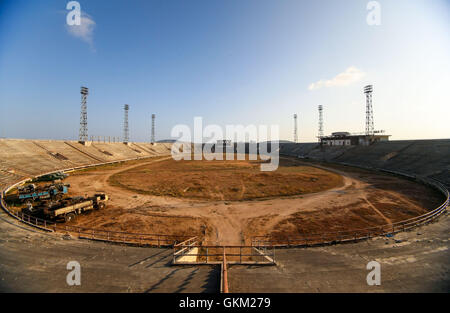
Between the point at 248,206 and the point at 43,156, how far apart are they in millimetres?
58361

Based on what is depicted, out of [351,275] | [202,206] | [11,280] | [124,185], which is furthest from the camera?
[124,185]

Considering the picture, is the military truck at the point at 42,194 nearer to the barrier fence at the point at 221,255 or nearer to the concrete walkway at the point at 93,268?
the concrete walkway at the point at 93,268

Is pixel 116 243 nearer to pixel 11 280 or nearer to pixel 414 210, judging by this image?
pixel 11 280

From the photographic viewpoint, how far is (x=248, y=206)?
2416 centimetres

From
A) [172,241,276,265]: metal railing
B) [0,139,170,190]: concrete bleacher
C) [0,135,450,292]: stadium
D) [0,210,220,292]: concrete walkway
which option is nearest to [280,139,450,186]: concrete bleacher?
[0,135,450,292]: stadium

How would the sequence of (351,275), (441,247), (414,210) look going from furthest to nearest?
(414,210) → (441,247) → (351,275)

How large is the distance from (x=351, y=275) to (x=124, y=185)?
35721 mm

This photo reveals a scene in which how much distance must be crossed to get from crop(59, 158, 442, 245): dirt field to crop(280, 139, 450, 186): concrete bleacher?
11.1 meters

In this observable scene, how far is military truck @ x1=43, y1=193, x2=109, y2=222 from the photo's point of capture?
18094 mm

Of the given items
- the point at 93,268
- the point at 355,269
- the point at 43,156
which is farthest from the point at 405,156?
the point at 43,156

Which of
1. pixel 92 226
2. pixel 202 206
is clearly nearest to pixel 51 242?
pixel 92 226

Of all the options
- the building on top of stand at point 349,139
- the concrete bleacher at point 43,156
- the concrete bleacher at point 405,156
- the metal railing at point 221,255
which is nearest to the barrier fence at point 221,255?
the metal railing at point 221,255

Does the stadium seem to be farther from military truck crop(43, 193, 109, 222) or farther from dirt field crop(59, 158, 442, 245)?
military truck crop(43, 193, 109, 222)

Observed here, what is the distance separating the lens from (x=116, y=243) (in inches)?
496
